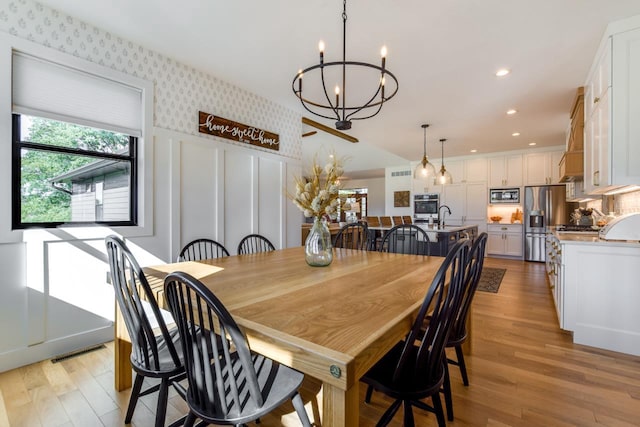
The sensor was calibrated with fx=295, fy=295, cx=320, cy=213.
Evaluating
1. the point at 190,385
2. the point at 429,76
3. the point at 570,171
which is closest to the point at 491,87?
the point at 429,76

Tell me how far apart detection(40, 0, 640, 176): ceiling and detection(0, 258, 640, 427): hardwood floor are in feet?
8.40

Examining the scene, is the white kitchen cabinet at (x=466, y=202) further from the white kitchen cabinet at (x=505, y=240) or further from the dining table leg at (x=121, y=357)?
the dining table leg at (x=121, y=357)

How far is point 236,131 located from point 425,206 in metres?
5.74

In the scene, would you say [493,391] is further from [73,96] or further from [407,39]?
[73,96]

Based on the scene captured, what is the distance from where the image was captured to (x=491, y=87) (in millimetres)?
3379

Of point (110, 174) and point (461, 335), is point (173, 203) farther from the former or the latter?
point (461, 335)

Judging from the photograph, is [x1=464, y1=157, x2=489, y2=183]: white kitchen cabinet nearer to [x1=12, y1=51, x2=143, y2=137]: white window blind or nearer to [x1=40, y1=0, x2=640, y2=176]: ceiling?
[x1=40, y1=0, x2=640, y2=176]: ceiling

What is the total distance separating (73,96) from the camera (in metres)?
2.33

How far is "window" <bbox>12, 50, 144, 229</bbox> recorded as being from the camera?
2.15 m

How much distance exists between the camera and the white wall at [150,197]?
2109mm

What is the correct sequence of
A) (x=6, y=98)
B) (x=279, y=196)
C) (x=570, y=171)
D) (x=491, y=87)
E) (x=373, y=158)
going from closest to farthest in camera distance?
(x=6, y=98) → (x=491, y=87) → (x=570, y=171) → (x=279, y=196) → (x=373, y=158)

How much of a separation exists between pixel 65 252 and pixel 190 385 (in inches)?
79.5

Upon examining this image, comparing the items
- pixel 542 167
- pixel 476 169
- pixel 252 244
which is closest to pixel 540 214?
pixel 542 167

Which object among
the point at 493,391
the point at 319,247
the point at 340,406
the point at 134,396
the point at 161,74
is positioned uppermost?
the point at 161,74
